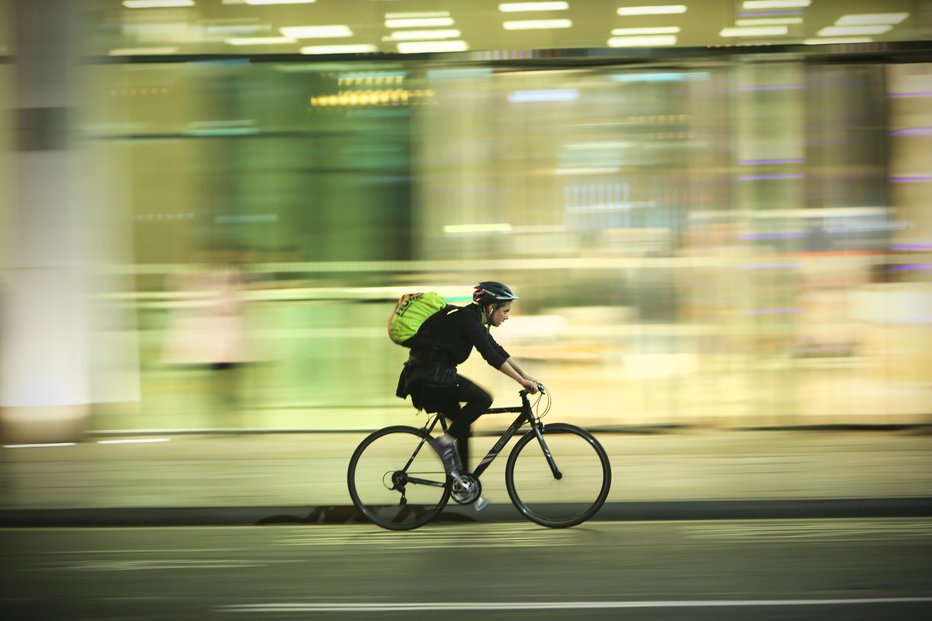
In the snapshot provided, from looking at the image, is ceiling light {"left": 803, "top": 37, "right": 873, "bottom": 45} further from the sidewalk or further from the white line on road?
the white line on road

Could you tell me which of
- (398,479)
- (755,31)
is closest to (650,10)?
(755,31)

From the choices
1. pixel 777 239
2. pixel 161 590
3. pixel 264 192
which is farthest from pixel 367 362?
pixel 161 590

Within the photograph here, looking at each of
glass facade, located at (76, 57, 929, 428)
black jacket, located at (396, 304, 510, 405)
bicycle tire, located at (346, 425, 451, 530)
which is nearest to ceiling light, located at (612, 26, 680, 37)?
glass facade, located at (76, 57, 929, 428)

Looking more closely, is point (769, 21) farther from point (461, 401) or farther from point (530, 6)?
point (461, 401)

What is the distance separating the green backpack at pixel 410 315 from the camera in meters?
6.59

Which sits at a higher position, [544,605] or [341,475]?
[544,605]

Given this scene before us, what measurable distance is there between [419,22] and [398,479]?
5583 mm

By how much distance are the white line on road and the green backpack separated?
2.05 metres

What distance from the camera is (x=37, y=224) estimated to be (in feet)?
33.5

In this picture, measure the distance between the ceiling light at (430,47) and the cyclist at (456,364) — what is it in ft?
15.0

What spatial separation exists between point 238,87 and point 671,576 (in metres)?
7.44

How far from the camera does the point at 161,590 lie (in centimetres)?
539

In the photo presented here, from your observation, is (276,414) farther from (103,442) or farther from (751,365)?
(751,365)

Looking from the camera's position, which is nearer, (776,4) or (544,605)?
(544,605)
